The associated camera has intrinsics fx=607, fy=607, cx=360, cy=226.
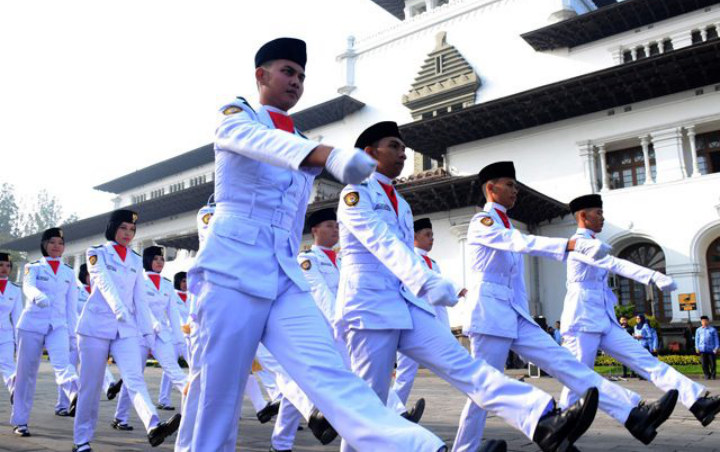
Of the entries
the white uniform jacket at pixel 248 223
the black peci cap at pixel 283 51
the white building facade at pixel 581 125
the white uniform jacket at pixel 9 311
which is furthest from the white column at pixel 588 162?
the white uniform jacket at pixel 248 223

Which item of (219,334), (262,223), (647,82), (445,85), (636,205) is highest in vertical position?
(445,85)

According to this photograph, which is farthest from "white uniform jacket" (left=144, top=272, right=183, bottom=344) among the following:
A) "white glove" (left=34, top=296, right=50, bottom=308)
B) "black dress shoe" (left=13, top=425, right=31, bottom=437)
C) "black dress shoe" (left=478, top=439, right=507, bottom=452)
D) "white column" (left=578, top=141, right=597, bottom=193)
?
"white column" (left=578, top=141, right=597, bottom=193)

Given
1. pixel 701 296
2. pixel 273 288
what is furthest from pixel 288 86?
pixel 701 296

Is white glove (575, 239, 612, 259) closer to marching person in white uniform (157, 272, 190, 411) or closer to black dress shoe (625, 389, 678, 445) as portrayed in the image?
black dress shoe (625, 389, 678, 445)

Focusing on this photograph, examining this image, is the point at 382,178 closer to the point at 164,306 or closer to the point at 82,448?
the point at 82,448

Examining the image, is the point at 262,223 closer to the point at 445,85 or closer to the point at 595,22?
the point at 595,22

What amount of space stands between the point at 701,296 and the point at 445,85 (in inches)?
521

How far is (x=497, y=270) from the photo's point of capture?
14.4ft

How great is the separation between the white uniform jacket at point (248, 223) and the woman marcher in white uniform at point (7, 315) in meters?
6.02

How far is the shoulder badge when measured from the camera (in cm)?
342

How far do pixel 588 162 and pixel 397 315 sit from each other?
19.7 metres

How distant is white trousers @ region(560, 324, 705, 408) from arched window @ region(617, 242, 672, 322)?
49.6 ft

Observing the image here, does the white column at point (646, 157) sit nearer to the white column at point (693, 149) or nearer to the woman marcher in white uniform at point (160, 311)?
the white column at point (693, 149)

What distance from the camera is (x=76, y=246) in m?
42.7
